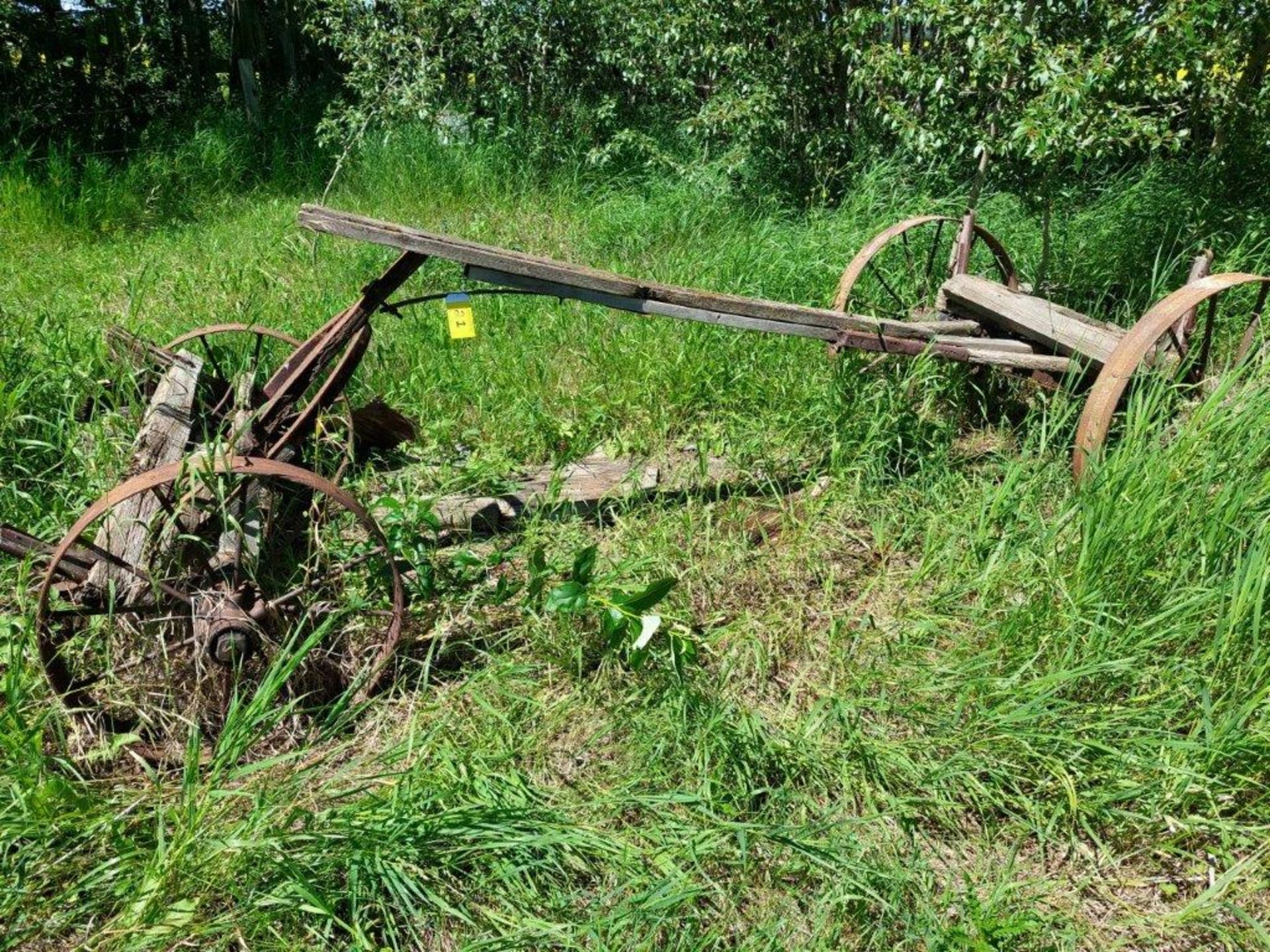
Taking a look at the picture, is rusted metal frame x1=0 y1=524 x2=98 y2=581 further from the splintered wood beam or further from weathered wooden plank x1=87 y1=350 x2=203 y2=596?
the splintered wood beam

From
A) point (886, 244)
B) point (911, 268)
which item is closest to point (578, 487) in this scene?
point (886, 244)

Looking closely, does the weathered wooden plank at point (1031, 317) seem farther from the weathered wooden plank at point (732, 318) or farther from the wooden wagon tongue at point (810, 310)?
the weathered wooden plank at point (732, 318)

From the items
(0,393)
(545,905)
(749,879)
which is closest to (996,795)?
(749,879)

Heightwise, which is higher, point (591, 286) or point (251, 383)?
point (591, 286)

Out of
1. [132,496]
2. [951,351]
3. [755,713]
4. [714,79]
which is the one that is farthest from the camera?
[714,79]

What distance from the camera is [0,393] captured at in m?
3.32

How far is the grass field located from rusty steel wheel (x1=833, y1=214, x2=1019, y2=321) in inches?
16.2

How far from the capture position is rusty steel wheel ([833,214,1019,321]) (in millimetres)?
3891

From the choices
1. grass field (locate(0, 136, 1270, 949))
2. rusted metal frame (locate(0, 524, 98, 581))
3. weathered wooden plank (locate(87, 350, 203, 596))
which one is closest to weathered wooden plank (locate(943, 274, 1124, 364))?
grass field (locate(0, 136, 1270, 949))

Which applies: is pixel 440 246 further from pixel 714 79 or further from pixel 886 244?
pixel 714 79

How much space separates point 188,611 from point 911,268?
11.4 feet

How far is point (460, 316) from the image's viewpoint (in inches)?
116

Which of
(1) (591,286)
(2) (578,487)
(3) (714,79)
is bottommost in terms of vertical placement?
(2) (578,487)

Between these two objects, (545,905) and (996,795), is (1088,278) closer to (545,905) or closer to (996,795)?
(996,795)
